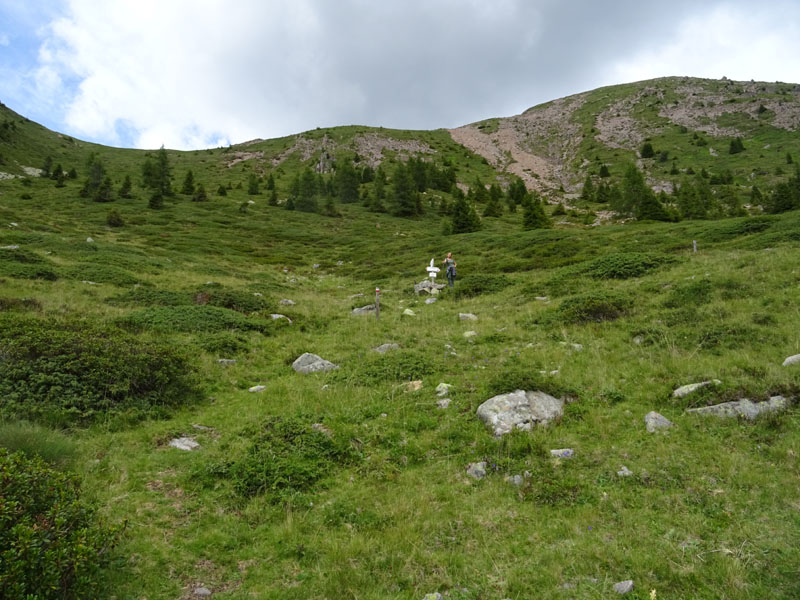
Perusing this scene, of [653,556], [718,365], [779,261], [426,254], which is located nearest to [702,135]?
[426,254]

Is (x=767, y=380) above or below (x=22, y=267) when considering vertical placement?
below

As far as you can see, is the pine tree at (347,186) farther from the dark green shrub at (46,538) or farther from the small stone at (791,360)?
the dark green shrub at (46,538)

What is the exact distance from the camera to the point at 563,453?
6.75m

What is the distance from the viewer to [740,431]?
663cm

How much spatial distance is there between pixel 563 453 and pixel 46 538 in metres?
6.74

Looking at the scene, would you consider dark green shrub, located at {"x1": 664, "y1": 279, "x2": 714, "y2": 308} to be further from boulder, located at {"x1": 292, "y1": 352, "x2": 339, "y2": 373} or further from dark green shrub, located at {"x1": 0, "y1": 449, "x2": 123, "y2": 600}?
dark green shrub, located at {"x1": 0, "y1": 449, "x2": 123, "y2": 600}

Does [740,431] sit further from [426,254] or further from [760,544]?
[426,254]

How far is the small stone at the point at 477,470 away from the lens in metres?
6.51

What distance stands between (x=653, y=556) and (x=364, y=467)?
13.9ft

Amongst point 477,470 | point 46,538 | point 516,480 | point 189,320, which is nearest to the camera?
point 46,538

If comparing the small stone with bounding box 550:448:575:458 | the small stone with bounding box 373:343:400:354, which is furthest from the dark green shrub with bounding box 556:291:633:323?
the small stone with bounding box 550:448:575:458

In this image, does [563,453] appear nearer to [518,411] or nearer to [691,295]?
[518,411]

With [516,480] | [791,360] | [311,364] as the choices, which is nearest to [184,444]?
[311,364]

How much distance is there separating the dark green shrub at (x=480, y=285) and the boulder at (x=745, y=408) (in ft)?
49.5
